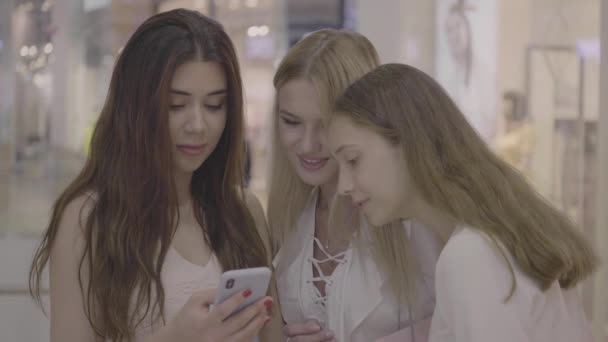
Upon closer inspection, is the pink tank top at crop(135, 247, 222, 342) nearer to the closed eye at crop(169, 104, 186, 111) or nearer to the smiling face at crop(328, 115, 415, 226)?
the closed eye at crop(169, 104, 186, 111)

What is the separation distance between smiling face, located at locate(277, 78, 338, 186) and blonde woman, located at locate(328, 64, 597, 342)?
0.33 metres

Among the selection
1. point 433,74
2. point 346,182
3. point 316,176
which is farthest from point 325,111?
point 433,74

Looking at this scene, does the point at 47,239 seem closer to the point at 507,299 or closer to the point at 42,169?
the point at 507,299

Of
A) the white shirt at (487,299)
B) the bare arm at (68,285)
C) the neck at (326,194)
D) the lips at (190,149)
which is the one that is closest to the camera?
the white shirt at (487,299)

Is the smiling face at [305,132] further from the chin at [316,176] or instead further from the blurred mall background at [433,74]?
the blurred mall background at [433,74]

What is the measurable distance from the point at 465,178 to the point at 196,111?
0.74 metres

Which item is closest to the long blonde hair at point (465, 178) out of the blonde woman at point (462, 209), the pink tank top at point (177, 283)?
the blonde woman at point (462, 209)

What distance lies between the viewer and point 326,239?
2598 millimetres

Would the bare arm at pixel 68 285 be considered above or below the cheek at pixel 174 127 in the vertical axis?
below

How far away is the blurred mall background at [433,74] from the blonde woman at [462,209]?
103 inches

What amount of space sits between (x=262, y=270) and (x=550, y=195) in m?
5.08

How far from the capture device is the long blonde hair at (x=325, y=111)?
238 cm

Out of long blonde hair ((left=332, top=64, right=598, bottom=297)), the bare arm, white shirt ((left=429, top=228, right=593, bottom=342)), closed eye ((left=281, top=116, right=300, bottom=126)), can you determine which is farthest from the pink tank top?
white shirt ((left=429, top=228, right=593, bottom=342))

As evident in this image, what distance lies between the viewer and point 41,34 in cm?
520
